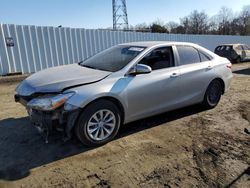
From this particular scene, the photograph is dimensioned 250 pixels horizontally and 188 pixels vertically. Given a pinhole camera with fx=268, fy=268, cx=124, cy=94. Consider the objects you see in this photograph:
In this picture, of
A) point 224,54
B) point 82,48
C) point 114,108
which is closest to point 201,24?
point 224,54

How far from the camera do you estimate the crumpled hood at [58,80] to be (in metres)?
4.04

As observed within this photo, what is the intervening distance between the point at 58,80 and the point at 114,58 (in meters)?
1.39

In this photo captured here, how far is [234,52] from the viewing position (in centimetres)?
1938

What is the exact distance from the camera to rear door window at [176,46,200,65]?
558 cm

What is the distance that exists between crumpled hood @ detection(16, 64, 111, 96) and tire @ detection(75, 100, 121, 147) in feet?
1.41

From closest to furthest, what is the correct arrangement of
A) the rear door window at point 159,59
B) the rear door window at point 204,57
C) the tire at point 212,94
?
the rear door window at point 159,59 < the rear door window at point 204,57 < the tire at point 212,94

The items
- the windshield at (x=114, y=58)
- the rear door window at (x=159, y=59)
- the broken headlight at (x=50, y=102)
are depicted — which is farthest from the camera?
the rear door window at (x=159, y=59)

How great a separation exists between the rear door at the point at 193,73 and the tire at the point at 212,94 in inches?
8.0

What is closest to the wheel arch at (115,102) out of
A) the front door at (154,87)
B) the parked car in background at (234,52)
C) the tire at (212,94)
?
the front door at (154,87)

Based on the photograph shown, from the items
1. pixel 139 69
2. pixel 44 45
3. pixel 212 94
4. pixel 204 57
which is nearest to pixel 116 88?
pixel 139 69

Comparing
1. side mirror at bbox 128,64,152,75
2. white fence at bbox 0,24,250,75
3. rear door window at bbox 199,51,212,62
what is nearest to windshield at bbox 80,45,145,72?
side mirror at bbox 128,64,152,75

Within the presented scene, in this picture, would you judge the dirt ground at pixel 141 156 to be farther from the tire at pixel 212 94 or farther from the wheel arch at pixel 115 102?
the tire at pixel 212 94

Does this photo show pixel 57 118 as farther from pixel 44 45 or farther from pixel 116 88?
pixel 44 45

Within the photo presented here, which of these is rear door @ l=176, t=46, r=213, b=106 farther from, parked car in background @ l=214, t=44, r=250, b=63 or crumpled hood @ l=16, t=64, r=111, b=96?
parked car in background @ l=214, t=44, r=250, b=63
